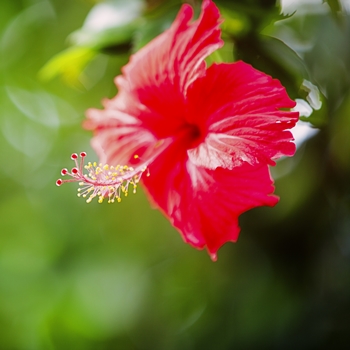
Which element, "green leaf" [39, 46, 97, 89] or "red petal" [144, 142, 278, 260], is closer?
"red petal" [144, 142, 278, 260]

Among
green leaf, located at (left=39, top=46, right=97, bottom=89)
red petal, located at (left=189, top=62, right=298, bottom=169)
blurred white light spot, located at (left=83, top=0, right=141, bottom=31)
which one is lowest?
red petal, located at (left=189, top=62, right=298, bottom=169)

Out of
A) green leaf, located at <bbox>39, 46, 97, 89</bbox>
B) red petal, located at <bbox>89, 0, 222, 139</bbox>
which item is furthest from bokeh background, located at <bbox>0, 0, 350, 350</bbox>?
red petal, located at <bbox>89, 0, 222, 139</bbox>

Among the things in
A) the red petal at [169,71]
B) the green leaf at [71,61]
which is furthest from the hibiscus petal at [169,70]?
the green leaf at [71,61]

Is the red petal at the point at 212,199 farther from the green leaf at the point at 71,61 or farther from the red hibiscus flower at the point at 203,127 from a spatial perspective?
the green leaf at the point at 71,61

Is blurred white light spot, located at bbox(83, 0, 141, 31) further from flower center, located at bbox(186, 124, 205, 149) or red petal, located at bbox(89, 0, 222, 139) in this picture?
flower center, located at bbox(186, 124, 205, 149)

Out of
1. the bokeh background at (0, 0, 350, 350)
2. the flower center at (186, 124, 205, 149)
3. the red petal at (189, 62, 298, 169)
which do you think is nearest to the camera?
the red petal at (189, 62, 298, 169)

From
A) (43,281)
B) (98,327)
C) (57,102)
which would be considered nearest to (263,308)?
(98,327)

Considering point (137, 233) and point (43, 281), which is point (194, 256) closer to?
point (137, 233)
